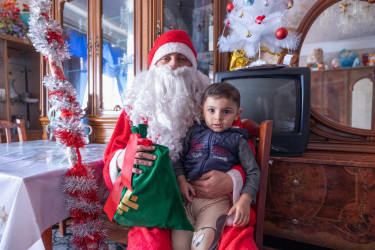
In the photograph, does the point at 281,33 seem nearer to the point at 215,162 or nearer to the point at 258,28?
the point at 258,28

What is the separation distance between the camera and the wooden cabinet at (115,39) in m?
1.73

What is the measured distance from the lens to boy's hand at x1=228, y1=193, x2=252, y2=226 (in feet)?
2.69

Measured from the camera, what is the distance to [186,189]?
2.95 feet

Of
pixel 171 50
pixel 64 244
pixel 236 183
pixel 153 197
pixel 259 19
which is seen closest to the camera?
pixel 153 197

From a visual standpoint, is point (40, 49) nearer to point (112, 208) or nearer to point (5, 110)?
point (112, 208)

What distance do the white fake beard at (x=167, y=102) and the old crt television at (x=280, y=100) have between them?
0.29m

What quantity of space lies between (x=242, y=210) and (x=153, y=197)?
32 centimetres

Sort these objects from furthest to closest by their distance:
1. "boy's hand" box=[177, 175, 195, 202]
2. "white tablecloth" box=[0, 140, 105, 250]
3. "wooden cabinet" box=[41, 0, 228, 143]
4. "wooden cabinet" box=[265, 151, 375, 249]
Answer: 1. "wooden cabinet" box=[41, 0, 228, 143]
2. "wooden cabinet" box=[265, 151, 375, 249]
3. "boy's hand" box=[177, 175, 195, 202]
4. "white tablecloth" box=[0, 140, 105, 250]

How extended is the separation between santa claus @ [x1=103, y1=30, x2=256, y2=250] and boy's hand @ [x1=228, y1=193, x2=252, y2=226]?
0.03 metres

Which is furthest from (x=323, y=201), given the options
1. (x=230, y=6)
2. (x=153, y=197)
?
(x=230, y=6)

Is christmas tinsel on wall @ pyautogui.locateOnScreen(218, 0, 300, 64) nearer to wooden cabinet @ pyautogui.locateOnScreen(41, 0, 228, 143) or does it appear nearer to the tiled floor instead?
wooden cabinet @ pyautogui.locateOnScreen(41, 0, 228, 143)

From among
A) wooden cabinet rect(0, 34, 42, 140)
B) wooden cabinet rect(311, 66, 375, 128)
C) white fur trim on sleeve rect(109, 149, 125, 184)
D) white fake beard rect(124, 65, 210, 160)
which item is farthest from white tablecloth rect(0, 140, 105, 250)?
wooden cabinet rect(0, 34, 42, 140)

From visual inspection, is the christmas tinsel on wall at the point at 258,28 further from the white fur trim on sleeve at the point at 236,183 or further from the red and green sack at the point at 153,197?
the red and green sack at the point at 153,197

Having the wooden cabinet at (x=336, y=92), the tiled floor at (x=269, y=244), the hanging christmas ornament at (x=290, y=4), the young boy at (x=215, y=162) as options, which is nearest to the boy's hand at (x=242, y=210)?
the young boy at (x=215, y=162)
